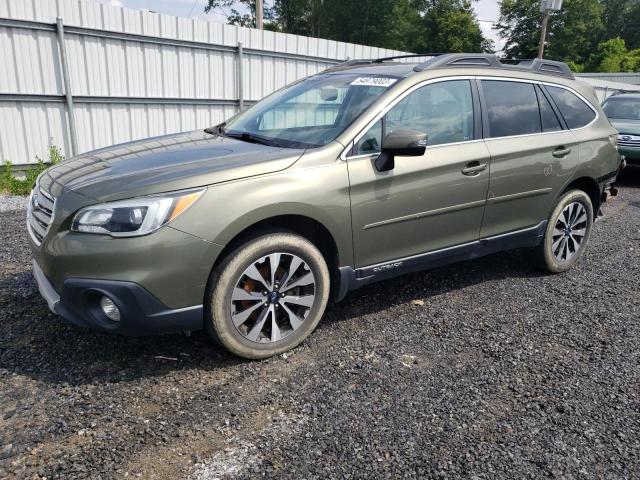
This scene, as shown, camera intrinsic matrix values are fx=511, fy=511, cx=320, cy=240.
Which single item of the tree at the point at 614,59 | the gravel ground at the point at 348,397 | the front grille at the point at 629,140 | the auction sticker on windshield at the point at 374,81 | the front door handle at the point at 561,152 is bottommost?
the gravel ground at the point at 348,397

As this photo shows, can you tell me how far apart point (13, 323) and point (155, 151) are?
4.80 ft

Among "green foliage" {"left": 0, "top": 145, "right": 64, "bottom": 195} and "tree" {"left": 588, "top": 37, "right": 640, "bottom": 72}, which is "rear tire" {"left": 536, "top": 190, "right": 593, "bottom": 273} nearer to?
"green foliage" {"left": 0, "top": 145, "right": 64, "bottom": 195}

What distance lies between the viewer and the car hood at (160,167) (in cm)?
270

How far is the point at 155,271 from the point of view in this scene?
260 centimetres

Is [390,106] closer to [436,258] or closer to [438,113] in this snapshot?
[438,113]

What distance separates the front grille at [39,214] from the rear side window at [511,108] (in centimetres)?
307

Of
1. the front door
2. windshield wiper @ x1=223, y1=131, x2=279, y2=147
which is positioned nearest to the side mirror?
the front door

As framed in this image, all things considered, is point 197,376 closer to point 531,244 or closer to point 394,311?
point 394,311

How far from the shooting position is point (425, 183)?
3480 millimetres

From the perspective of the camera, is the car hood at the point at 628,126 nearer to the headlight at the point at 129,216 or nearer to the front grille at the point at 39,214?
the headlight at the point at 129,216

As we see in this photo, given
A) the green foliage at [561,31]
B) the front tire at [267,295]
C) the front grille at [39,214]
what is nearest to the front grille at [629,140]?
the front tire at [267,295]

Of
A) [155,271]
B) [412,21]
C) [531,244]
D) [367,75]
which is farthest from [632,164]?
[412,21]

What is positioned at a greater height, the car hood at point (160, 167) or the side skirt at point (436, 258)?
the car hood at point (160, 167)

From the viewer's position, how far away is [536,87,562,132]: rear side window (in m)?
4.36
